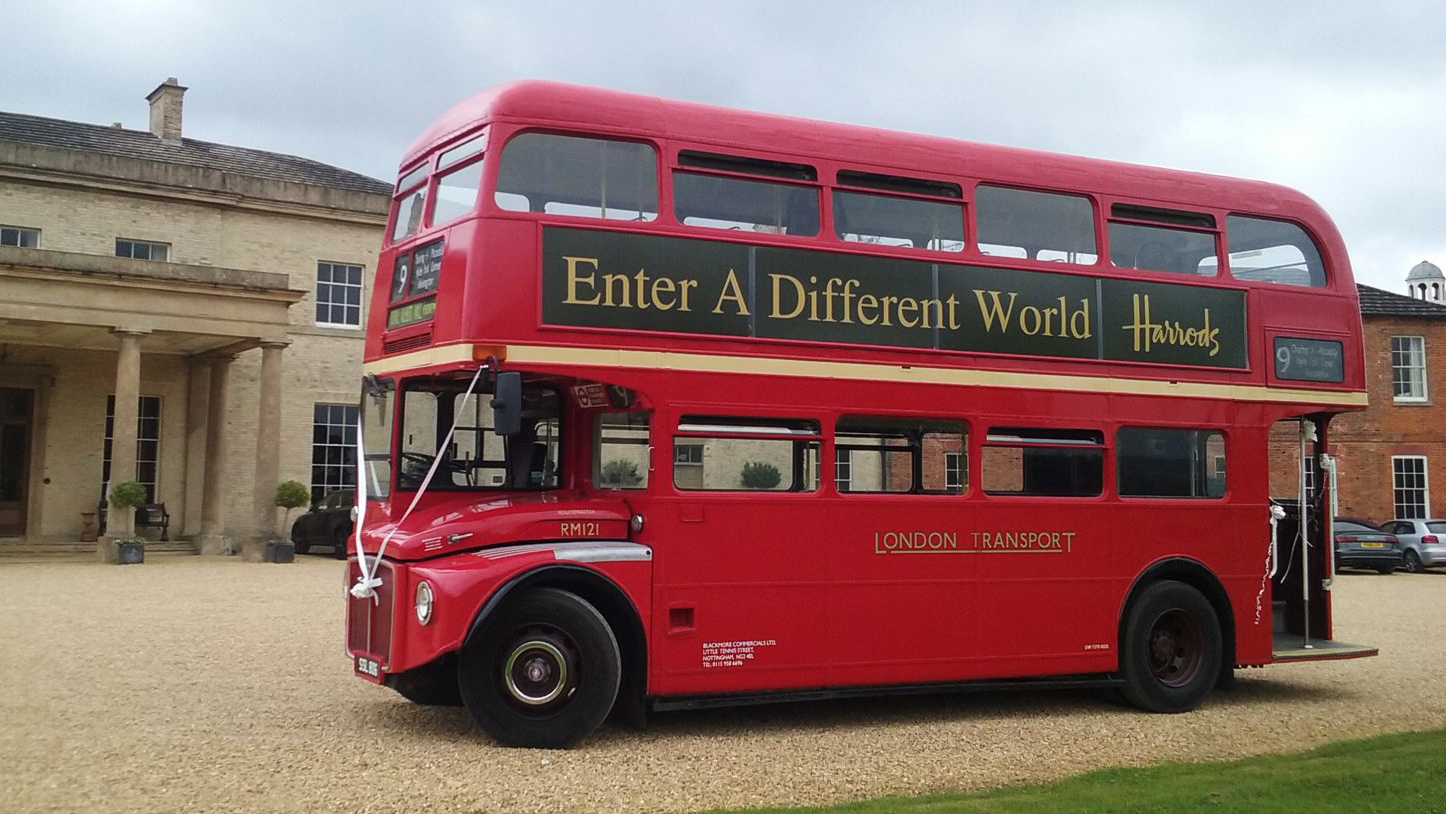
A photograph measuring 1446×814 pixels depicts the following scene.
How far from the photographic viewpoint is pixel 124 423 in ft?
79.4

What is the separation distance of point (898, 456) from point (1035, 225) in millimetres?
2090

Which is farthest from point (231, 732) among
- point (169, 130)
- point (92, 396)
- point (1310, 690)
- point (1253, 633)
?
point (169, 130)

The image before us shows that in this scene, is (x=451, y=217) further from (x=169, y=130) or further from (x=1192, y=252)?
(x=169, y=130)

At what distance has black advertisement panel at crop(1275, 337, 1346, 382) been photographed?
34.8 feet

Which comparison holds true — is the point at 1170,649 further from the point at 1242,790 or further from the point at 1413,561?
the point at 1413,561

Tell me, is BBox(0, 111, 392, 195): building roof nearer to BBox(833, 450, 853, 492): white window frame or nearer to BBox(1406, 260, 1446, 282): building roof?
BBox(833, 450, 853, 492): white window frame

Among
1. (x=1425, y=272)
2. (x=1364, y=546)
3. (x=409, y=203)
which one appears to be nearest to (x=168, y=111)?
(x=409, y=203)

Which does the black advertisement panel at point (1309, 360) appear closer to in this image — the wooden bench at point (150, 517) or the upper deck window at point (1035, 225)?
the upper deck window at point (1035, 225)

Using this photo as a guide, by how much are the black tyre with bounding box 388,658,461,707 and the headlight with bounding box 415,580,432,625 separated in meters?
0.41

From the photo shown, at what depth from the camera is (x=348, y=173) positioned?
32812mm

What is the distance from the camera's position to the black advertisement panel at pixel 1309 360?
10609mm

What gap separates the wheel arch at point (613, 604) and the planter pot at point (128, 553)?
703 inches

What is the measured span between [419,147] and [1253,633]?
725cm

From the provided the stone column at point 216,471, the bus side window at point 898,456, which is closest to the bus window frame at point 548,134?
the bus side window at point 898,456
